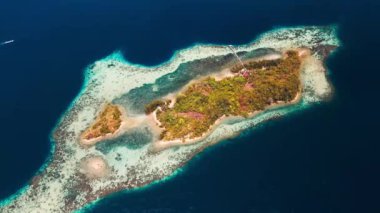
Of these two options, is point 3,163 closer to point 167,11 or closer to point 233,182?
point 233,182

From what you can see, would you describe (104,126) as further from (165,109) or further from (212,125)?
(212,125)

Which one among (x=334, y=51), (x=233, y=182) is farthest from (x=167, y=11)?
(x=233, y=182)

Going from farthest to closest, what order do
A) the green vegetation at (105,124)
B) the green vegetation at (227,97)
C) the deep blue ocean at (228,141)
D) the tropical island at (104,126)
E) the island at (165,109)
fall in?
the green vegetation at (227,97), the green vegetation at (105,124), the tropical island at (104,126), the island at (165,109), the deep blue ocean at (228,141)

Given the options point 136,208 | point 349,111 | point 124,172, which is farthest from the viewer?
point 349,111

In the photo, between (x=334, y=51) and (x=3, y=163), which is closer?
(x=3, y=163)

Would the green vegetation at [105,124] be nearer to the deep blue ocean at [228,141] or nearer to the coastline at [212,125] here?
the coastline at [212,125]

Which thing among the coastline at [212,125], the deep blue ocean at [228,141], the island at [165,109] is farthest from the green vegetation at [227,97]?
the deep blue ocean at [228,141]

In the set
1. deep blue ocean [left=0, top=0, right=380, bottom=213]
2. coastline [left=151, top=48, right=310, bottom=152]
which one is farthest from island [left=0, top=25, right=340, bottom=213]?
deep blue ocean [left=0, top=0, right=380, bottom=213]

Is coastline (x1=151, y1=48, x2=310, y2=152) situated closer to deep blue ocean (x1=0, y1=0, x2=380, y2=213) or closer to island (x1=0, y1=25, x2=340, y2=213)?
island (x1=0, y1=25, x2=340, y2=213)
